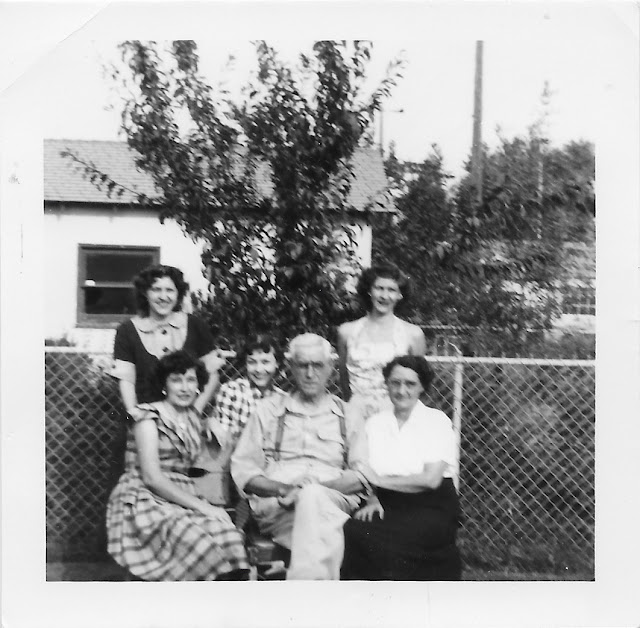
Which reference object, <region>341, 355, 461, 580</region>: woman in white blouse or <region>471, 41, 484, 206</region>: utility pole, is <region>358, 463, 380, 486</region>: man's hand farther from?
<region>471, 41, 484, 206</region>: utility pole

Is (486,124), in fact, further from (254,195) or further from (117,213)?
(117,213)

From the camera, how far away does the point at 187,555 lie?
4047 mm

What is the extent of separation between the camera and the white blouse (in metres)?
4.12

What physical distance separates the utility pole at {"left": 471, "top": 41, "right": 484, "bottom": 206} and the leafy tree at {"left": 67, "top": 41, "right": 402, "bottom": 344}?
0.35 m

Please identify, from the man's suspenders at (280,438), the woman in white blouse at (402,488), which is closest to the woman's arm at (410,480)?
the woman in white blouse at (402,488)

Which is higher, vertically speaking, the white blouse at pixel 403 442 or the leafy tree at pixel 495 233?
the leafy tree at pixel 495 233

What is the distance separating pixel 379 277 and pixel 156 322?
1.01 meters

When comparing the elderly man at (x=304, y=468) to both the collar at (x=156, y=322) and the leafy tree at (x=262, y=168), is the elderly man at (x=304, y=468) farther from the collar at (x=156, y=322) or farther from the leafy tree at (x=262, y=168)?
the collar at (x=156, y=322)

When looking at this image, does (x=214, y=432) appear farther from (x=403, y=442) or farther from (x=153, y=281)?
(x=403, y=442)

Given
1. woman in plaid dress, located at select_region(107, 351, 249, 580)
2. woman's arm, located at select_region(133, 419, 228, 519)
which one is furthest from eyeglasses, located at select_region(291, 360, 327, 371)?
woman's arm, located at select_region(133, 419, 228, 519)

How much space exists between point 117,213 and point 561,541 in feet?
8.19

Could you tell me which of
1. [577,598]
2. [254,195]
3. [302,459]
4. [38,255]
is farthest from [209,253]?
[577,598]

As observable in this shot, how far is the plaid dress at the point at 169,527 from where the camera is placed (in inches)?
158

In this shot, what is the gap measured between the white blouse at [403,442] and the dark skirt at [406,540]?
12 cm
